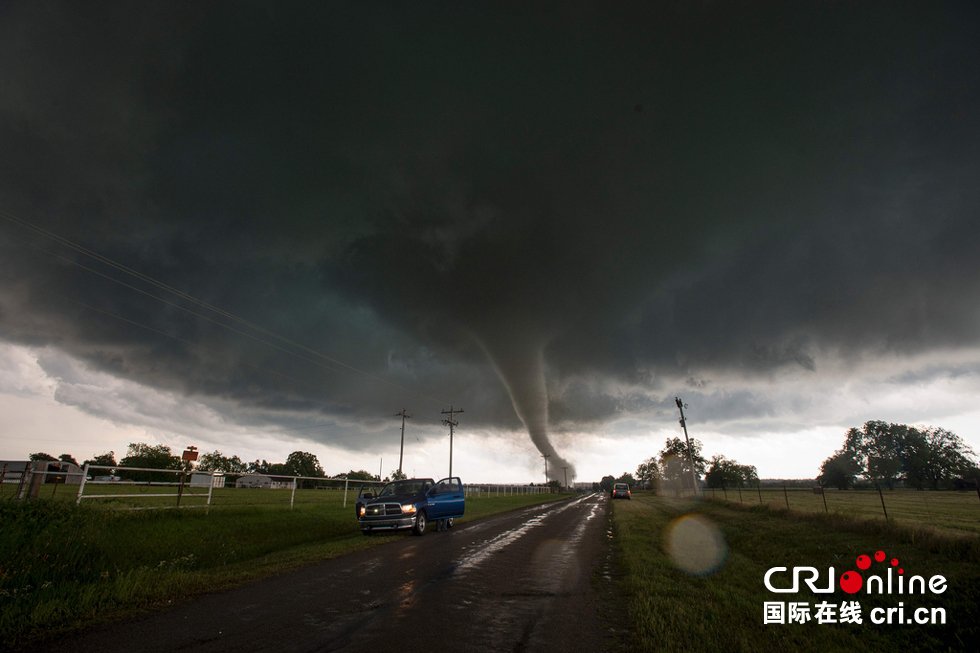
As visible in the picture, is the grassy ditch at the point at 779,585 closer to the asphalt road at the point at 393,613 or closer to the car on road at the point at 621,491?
the asphalt road at the point at 393,613

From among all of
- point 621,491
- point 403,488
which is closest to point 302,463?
point 621,491

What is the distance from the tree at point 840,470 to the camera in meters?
130

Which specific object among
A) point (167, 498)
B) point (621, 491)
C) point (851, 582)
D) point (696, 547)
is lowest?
point (621, 491)

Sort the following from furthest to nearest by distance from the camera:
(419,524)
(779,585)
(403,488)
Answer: (403,488) → (419,524) → (779,585)

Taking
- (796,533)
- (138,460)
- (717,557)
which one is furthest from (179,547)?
(138,460)

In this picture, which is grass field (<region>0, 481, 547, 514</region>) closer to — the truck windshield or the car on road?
the truck windshield

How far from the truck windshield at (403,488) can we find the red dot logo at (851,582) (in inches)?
531

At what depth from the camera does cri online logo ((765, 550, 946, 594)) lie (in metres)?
8.05

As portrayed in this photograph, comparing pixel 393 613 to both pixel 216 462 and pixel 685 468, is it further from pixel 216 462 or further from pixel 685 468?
pixel 216 462

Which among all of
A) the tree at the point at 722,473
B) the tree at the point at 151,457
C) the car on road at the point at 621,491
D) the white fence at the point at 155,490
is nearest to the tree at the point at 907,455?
the tree at the point at 722,473

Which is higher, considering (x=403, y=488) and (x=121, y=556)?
(x=403, y=488)

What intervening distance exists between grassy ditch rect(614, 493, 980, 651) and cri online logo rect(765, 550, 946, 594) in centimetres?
15

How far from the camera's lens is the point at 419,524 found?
16.8 metres

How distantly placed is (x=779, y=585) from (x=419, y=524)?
39.3ft
